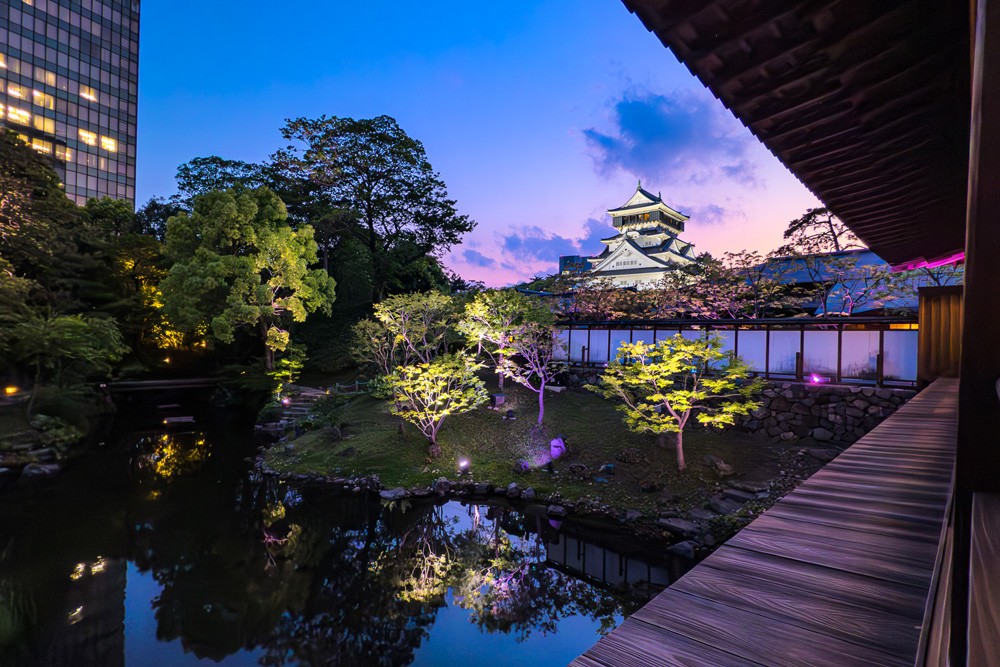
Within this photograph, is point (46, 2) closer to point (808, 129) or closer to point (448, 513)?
point (448, 513)

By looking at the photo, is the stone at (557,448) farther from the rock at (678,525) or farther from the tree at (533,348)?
the rock at (678,525)

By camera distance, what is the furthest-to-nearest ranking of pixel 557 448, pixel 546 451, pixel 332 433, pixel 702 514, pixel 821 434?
pixel 332 433
pixel 546 451
pixel 557 448
pixel 821 434
pixel 702 514

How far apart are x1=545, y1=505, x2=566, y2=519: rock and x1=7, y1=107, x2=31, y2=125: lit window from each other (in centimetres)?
4925

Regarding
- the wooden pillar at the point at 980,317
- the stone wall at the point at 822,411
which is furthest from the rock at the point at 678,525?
the wooden pillar at the point at 980,317

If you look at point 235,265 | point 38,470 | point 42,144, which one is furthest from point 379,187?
point 42,144

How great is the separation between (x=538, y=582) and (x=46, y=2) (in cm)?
5549

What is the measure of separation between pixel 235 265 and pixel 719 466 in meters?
17.7

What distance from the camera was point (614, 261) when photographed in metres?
37.3

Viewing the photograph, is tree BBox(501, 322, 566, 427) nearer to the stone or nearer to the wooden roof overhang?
the stone

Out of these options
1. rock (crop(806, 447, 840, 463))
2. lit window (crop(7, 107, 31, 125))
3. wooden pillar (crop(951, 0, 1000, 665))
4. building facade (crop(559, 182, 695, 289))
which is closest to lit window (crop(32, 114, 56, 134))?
lit window (crop(7, 107, 31, 125))

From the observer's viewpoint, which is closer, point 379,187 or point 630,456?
point 630,456

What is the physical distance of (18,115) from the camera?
1342 inches

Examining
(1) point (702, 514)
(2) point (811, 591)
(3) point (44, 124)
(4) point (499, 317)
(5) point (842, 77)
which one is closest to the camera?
(2) point (811, 591)

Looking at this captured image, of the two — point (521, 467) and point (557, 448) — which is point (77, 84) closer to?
point (521, 467)
